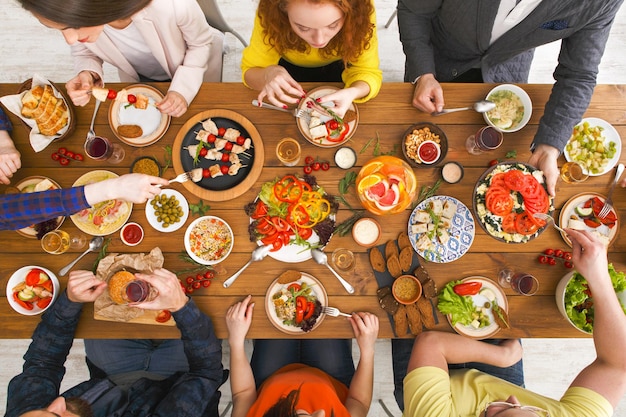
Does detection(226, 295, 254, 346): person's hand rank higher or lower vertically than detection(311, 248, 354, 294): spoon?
lower

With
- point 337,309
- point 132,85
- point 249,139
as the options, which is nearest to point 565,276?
point 337,309

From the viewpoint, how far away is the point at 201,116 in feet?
6.30

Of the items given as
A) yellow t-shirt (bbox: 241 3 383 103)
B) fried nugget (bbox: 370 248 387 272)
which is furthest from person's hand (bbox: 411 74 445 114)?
fried nugget (bbox: 370 248 387 272)

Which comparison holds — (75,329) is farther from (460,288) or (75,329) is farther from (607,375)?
(607,375)

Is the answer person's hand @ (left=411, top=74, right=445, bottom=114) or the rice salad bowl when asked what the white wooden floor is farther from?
the rice salad bowl

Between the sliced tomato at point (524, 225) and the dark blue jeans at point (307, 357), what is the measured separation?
3.86 ft

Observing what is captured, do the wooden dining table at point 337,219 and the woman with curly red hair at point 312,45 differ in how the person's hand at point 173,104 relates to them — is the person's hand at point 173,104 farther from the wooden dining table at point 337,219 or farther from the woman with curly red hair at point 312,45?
the woman with curly red hair at point 312,45

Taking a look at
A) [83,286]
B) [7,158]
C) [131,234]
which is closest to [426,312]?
[131,234]

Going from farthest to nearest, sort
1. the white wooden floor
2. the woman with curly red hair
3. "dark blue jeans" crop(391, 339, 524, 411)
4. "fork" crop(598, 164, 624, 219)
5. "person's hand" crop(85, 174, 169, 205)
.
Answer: the white wooden floor < "dark blue jeans" crop(391, 339, 524, 411) < "fork" crop(598, 164, 624, 219) < "person's hand" crop(85, 174, 169, 205) < the woman with curly red hair

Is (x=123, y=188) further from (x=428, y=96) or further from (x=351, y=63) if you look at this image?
(x=428, y=96)

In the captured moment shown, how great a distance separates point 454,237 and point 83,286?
1.74 metres

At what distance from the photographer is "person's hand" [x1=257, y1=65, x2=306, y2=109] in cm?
178

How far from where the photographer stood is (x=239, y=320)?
1793mm

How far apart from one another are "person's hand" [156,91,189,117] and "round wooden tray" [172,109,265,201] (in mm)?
69
